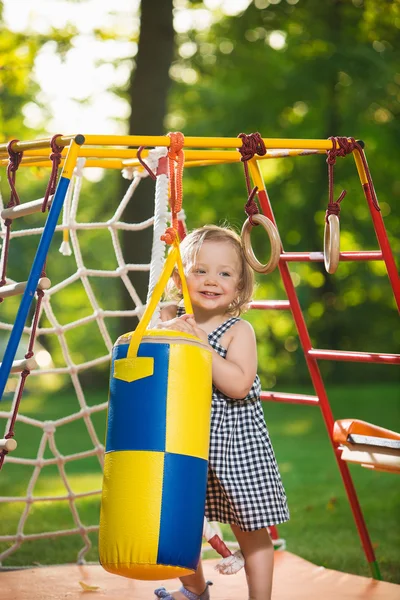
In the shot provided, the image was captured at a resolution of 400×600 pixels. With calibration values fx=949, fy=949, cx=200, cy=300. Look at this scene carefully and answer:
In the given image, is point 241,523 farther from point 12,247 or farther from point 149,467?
point 12,247

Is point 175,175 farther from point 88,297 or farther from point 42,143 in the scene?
point 88,297

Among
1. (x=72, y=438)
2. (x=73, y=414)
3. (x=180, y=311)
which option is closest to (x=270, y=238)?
(x=180, y=311)

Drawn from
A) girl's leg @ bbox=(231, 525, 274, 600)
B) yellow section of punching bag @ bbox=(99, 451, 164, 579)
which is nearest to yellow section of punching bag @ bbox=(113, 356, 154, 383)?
yellow section of punching bag @ bbox=(99, 451, 164, 579)

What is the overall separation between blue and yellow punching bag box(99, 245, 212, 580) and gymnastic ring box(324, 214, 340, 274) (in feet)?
2.18

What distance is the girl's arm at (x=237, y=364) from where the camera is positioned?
2637 millimetres

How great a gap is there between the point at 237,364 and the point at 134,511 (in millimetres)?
602

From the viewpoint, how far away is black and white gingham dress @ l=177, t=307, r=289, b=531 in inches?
109

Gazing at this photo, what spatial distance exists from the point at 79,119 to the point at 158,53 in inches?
283

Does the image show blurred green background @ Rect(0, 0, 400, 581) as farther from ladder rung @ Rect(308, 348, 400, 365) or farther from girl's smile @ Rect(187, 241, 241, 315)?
girl's smile @ Rect(187, 241, 241, 315)

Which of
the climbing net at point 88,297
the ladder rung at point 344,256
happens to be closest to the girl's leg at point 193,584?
the climbing net at point 88,297

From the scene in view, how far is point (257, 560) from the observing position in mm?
2818

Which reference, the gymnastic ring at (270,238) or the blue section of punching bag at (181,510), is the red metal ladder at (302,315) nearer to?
the gymnastic ring at (270,238)

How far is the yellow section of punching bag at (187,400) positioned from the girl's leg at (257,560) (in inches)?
21.3

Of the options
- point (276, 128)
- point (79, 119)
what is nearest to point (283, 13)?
point (276, 128)
